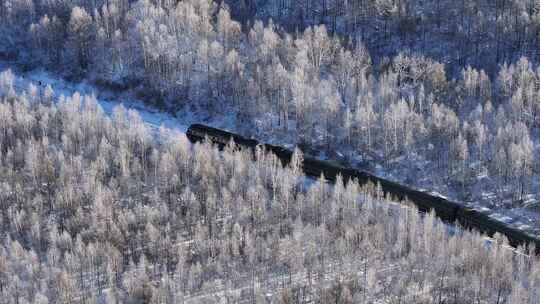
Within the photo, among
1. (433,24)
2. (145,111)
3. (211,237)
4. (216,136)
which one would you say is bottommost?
(211,237)

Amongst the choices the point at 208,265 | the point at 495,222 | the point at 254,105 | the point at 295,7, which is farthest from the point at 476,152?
the point at 295,7

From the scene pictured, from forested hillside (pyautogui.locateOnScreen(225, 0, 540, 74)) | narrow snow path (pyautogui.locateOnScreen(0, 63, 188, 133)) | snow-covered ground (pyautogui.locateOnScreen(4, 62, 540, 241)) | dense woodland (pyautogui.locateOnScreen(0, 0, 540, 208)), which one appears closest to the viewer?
snow-covered ground (pyautogui.locateOnScreen(4, 62, 540, 241))

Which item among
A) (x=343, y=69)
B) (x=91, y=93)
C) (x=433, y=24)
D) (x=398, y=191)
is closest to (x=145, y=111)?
(x=91, y=93)

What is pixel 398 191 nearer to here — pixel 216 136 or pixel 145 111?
pixel 216 136

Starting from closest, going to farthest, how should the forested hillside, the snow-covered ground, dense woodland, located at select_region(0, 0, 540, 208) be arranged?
1. the snow-covered ground
2. dense woodland, located at select_region(0, 0, 540, 208)
3. the forested hillside

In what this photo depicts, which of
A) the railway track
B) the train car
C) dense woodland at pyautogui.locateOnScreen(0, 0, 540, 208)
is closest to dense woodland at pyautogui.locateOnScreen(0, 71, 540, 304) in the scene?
the railway track

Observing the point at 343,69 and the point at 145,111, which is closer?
the point at 343,69

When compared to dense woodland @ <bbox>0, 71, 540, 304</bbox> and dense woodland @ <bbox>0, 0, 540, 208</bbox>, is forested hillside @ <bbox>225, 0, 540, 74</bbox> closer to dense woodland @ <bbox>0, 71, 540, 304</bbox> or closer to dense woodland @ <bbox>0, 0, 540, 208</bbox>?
dense woodland @ <bbox>0, 0, 540, 208</bbox>
